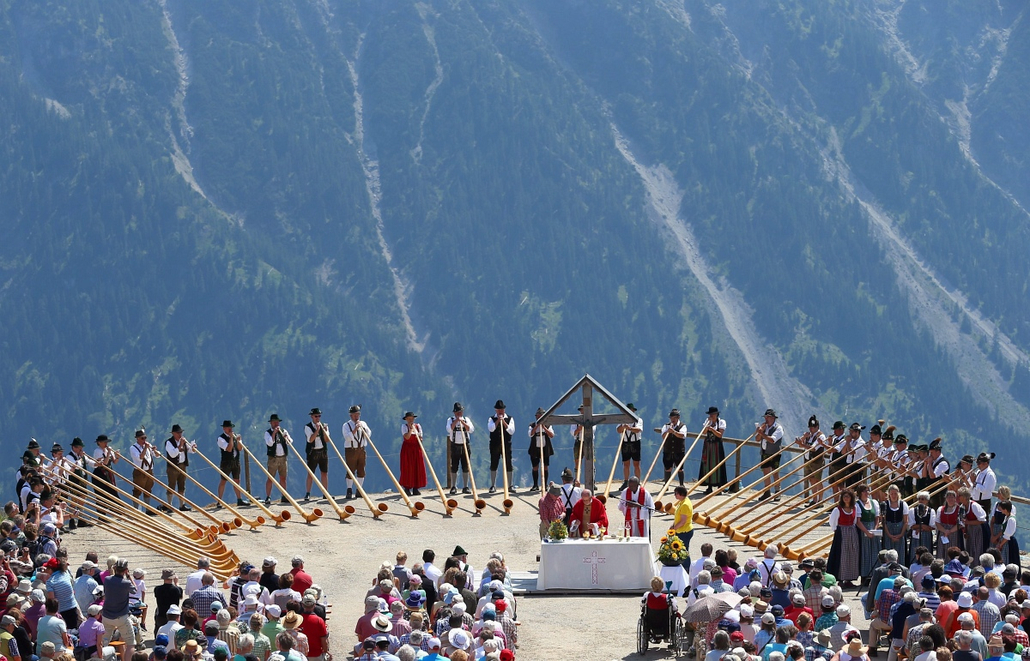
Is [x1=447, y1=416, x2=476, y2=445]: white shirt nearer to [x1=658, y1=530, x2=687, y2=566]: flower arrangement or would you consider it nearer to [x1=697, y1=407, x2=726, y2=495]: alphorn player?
[x1=697, y1=407, x2=726, y2=495]: alphorn player

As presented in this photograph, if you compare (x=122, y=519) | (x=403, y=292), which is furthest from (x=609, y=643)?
(x=403, y=292)

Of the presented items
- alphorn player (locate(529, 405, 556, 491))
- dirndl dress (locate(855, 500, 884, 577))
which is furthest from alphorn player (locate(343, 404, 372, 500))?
dirndl dress (locate(855, 500, 884, 577))

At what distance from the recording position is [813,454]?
1040 inches

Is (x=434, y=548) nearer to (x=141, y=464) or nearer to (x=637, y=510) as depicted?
(x=637, y=510)

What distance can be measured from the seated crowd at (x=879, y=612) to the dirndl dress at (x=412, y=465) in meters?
11.4

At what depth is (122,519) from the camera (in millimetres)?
23297

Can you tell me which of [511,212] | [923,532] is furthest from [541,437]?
[511,212]

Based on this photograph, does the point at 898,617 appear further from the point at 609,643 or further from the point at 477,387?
the point at 477,387

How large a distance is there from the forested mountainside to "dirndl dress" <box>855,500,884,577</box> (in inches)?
4299

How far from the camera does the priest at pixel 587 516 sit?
2114 centimetres

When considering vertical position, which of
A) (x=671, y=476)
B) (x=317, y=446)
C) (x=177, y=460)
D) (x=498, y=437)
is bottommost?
(x=177, y=460)

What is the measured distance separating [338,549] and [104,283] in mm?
128395

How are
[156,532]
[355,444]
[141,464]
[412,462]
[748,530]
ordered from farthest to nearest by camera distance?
[412,462] < [355,444] < [141,464] < [748,530] < [156,532]

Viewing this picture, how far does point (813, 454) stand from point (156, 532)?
11585 millimetres
